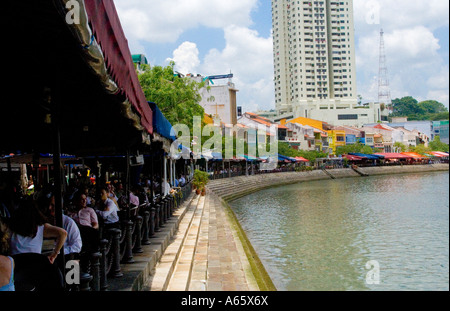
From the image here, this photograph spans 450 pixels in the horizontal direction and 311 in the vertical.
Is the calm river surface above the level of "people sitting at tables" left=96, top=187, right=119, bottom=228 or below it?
below

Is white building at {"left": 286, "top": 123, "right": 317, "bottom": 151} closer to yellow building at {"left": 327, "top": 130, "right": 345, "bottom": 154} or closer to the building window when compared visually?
yellow building at {"left": 327, "top": 130, "right": 345, "bottom": 154}

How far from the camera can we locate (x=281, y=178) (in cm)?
5006

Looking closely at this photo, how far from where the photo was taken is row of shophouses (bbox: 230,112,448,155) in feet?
236

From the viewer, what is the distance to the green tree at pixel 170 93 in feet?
72.2

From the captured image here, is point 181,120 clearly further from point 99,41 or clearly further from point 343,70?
point 343,70

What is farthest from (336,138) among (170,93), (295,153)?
(170,93)

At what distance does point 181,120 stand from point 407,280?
52.0 feet

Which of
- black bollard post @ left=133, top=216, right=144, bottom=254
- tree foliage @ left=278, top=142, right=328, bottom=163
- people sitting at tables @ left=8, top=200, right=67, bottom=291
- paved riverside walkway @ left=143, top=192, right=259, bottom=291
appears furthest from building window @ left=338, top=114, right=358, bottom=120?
people sitting at tables @ left=8, top=200, right=67, bottom=291

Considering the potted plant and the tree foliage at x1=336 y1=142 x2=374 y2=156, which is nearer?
the potted plant

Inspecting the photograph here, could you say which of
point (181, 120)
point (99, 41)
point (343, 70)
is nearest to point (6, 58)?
point (99, 41)

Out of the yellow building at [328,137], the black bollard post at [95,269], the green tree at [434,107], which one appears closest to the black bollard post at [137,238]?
the black bollard post at [95,269]

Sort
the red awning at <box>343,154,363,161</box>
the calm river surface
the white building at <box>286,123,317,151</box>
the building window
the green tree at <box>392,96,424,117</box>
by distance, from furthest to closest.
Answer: the green tree at <box>392,96,424,117</box>
the building window
the white building at <box>286,123,317,151</box>
the red awning at <box>343,154,363,161</box>
the calm river surface

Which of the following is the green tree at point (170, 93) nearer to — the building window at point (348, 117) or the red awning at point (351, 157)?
the red awning at point (351, 157)

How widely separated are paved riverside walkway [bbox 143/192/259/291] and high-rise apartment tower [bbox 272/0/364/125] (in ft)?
335
